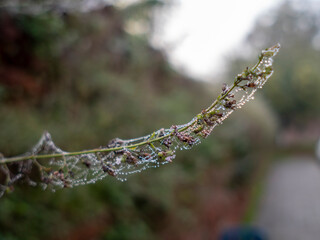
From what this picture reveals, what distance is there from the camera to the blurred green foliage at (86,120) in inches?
151

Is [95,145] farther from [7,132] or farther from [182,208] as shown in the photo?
[182,208]

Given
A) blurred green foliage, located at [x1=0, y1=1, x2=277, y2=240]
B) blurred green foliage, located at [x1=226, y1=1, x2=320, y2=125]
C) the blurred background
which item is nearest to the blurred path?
the blurred background

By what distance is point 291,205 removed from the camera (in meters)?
11.7

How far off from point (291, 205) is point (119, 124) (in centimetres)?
875

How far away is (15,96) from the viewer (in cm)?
464

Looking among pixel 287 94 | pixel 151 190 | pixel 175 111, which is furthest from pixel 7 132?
pixel 287 94

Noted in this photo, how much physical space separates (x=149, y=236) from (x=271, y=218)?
20.7 feet

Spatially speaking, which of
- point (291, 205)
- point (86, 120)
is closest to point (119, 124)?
point (86, 120)

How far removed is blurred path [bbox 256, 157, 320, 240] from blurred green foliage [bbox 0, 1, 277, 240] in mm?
3189

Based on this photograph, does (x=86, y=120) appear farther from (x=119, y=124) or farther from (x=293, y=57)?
(x=293, y=57)

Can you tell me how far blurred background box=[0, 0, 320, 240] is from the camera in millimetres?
4133

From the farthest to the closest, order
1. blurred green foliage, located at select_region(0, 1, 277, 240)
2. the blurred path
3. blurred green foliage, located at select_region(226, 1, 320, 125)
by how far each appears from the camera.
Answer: blurred green foliage, located at select_region(226, 1, 320, 125) → the blurred path → blurred green foliage, located at select_region(0, 1, 277, 240)

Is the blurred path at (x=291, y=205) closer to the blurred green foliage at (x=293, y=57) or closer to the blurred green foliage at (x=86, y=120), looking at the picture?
the blurred green foliage at (x=86, y=120)

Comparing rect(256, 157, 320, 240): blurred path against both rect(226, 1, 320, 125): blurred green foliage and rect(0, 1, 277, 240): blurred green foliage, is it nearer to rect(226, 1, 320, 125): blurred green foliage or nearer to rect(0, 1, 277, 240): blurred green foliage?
rect(0, 1, 277, 240): blurred green foliage
